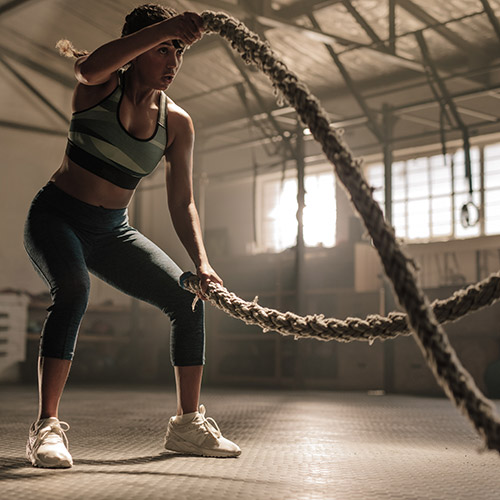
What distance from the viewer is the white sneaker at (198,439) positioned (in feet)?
6.28

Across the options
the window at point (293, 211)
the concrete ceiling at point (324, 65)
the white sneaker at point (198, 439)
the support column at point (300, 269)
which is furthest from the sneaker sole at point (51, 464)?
the window at point (293, 211)

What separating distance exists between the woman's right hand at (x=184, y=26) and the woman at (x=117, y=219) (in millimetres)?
30

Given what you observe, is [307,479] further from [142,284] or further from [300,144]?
[300,144]

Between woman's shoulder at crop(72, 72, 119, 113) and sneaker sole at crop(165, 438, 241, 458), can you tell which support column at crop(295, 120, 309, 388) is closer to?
sneaker sole at crop(165, 438, 241, 458)

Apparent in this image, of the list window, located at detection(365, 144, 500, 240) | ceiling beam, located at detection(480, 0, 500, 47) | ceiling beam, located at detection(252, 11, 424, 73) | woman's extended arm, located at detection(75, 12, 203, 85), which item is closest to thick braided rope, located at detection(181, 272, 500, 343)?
woman's extended arm, located at detection(75, 12, 203, 85)

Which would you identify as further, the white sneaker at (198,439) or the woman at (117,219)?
the white sneaker at (198,439)

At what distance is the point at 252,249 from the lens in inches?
396

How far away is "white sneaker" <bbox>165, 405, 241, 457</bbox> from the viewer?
6.28ft

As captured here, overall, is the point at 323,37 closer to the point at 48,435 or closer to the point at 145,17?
the point at 145,17

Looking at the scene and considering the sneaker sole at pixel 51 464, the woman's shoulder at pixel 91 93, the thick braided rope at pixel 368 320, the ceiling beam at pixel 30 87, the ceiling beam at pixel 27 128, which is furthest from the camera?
the ceiling beam at pixel 27 128

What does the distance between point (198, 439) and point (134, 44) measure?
3.48 ft

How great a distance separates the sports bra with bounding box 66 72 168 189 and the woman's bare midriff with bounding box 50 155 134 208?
0.01 m

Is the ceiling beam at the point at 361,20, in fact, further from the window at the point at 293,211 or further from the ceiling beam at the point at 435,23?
the window at the point at 293,211

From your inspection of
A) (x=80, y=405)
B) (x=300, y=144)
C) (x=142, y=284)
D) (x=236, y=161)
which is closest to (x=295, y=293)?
(x=300, y=144)
